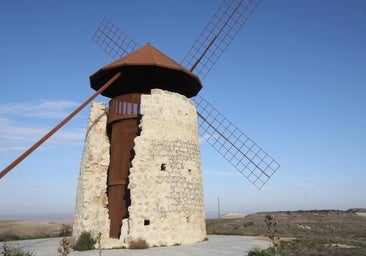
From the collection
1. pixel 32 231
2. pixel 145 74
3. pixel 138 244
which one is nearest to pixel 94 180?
pixel 138 244

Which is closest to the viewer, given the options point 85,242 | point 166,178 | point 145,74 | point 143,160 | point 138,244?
point 138,244

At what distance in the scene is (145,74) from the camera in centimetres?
1537

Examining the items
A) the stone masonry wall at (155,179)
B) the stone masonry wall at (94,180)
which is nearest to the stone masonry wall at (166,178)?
the stone masonry wall at (155,179)

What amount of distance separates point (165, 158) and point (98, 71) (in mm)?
5054

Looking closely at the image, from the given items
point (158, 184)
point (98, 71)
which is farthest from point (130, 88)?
point (158, 184)

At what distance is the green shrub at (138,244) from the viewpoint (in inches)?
486

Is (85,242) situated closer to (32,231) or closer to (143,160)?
(143,160)

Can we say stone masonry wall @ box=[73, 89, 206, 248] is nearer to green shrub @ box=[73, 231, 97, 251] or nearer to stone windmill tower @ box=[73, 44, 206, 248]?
stone windmill tower @ box=[73, 44, 206, 248]

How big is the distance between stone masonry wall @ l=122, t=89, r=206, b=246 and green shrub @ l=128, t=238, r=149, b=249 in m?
0.19

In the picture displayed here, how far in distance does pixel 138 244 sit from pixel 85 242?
2.46m

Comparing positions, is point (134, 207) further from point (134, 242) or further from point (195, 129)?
point (195, 129)

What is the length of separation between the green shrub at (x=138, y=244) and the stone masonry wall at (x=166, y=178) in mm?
189

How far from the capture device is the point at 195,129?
16109 millimetres

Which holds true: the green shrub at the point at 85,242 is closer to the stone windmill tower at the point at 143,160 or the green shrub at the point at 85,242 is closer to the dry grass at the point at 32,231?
the stone windmill tower at the point at 143,160
